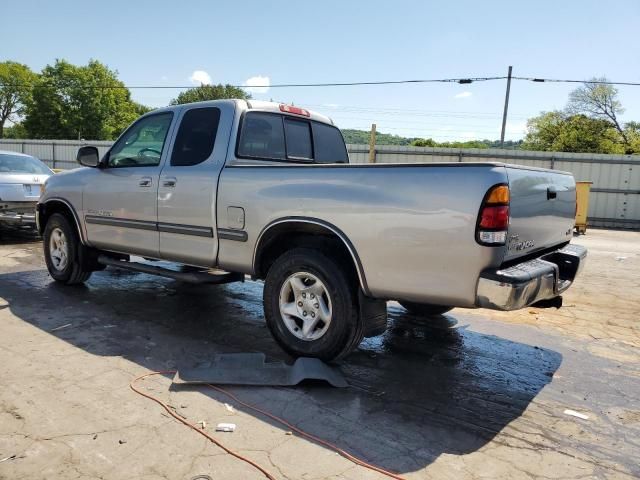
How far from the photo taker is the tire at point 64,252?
6008mm

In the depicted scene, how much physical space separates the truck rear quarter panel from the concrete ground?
2.65ft

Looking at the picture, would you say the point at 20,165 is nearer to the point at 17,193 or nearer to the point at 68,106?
the point at 17,193

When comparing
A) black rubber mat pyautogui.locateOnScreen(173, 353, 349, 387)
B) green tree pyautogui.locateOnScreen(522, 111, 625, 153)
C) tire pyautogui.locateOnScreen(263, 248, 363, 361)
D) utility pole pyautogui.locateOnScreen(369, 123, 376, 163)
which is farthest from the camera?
green tree pyautogui.locateOnScreen(522, 111, 625, 153)

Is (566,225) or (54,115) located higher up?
(54,115)

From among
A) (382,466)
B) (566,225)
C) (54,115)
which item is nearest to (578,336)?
(566,225)

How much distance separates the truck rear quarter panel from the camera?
3057 millimetres

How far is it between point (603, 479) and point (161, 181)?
13.6ft

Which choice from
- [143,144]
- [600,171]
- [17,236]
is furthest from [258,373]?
[600,171]

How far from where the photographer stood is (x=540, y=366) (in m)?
4.14

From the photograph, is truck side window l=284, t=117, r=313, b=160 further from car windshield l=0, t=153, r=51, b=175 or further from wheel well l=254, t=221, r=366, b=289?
car windshield l=0, t=153, r=51, b=175

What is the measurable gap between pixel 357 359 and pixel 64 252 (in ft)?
13.4

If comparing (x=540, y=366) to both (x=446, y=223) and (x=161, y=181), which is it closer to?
(x=446, y=223)

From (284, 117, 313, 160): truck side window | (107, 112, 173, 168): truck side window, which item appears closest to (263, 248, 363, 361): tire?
(284, 117, 313, 160): truck side window

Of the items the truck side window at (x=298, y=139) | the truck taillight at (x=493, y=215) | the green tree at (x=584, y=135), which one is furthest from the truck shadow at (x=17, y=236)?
the green tree at (x=584, y=135)
